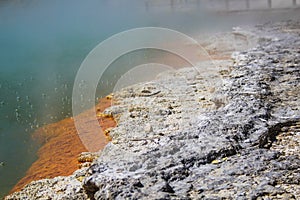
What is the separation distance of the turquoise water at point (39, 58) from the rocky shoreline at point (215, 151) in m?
1.87

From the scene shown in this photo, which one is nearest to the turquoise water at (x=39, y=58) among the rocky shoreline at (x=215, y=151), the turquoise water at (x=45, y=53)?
the turquoise water at (x=45, y=53)

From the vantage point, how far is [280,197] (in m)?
2.22

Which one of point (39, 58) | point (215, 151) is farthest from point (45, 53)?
point (215, 151)

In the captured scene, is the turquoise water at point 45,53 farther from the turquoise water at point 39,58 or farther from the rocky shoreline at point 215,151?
the rocky shoreline at point 215,151

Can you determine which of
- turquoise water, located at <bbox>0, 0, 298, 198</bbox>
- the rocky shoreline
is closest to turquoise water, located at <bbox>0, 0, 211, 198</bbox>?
turquoise water, located at <bbox>0, 0, 298, 198</bbox>

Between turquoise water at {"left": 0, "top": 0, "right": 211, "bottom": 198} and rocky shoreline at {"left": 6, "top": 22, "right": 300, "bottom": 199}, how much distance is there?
6.14 feet

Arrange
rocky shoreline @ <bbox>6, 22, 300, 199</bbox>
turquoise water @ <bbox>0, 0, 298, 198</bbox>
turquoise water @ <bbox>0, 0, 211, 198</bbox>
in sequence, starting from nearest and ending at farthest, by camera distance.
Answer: rocky shoreline @ <bbox>6, 22, 300, 199</bbox>
turquoise water @ <bbox>0, 0, 211, 198</bbox>
turquoise water @ <bbox>0, 0, 298, 198</bbox>

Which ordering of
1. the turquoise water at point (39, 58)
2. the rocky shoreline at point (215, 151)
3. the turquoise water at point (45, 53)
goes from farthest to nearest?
the turquoise water at point (45, 53), the turquoise water at point (39, 58), the rocky shoreline at point (215, 151)

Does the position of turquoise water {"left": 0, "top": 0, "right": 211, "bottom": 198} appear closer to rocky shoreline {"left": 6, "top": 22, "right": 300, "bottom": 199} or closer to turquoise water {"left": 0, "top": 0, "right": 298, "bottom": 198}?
turquoise water {"left": 0, "top": 0, "right": 298, "bottom": 198}

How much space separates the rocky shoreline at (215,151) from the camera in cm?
235

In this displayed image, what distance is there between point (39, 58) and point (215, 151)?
11.0m

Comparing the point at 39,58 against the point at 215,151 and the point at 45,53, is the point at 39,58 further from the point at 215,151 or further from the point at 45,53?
the point at 215,151

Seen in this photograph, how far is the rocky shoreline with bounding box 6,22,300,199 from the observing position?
92.7 inches

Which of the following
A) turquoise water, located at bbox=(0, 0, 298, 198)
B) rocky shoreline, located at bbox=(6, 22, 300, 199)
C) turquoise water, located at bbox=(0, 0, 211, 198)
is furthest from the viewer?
turquoise water, located at bbox=(0, 0, 298, 198)
